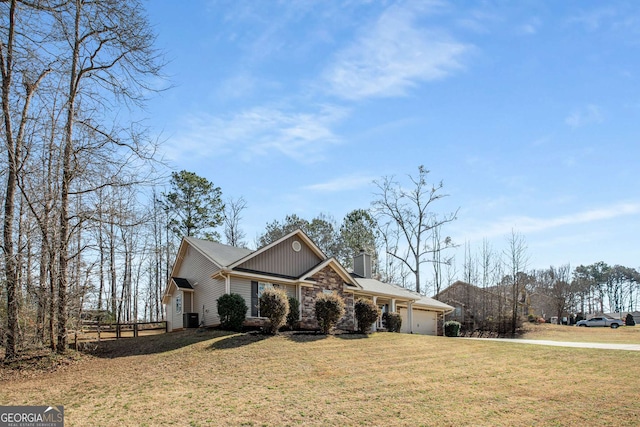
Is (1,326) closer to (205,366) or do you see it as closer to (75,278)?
(75,278)

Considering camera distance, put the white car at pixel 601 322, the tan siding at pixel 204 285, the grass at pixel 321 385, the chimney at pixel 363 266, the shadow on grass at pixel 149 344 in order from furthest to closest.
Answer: the white car at pixel 601 322
the chimney at pixel 363 266
the tan siding at pixel 204 285
the shadow on grass at pixel 149 344
the grass at pixel 321 385

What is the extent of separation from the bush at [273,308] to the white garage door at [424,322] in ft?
49.5

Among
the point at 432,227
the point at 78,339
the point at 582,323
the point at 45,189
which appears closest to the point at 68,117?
the point at 45,189

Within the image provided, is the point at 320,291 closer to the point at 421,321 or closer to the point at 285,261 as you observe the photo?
the point at 285,261

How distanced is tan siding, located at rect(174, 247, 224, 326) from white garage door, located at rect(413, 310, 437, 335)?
15130mm

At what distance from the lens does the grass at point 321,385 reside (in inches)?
348

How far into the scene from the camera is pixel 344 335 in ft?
61.6

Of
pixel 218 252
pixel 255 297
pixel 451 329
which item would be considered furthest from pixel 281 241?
pixel 451 329

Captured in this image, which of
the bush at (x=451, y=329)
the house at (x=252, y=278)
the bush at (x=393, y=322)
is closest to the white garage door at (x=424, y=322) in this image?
the bush at (x=451, y=329)

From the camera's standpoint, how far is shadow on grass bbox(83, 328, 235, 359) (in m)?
15.2

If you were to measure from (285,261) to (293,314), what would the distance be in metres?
2.67

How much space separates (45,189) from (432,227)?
105 ft

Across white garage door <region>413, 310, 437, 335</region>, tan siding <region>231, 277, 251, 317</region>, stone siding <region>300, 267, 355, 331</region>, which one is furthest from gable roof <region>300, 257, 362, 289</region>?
white garage door <region>413, 310, 437, 335</region>

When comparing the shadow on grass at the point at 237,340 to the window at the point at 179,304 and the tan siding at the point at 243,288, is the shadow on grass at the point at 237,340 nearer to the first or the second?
the tan siding at the point at 243,288
